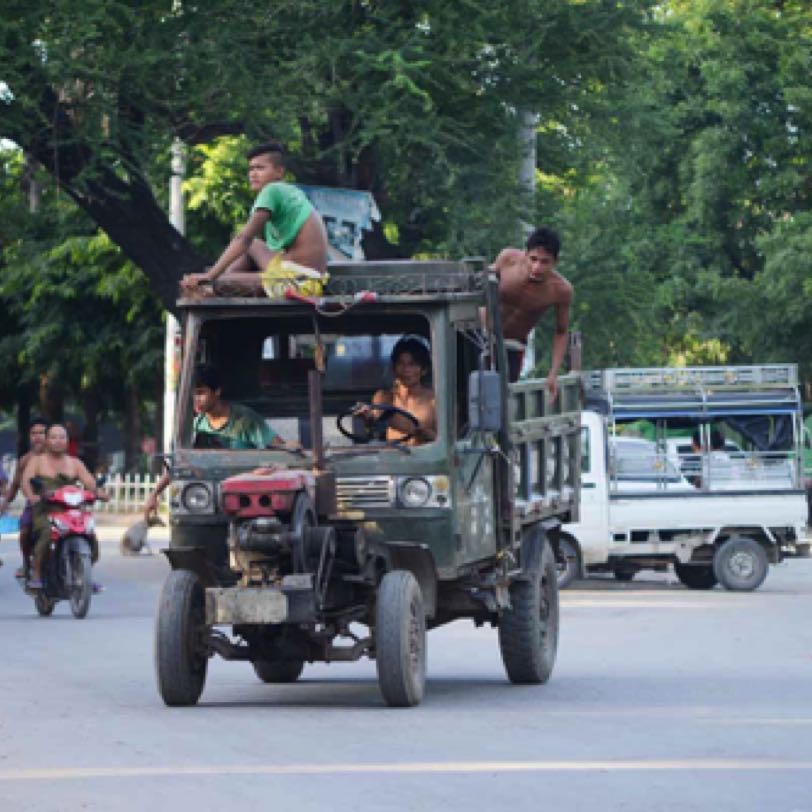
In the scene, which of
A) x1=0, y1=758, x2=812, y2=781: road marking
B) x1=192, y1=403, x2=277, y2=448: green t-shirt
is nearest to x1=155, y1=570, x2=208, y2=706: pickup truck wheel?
x1=192, y1=403, x2=277, y2=448: green t-shirt

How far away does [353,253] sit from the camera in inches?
1141

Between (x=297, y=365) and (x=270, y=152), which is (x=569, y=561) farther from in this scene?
(x=270, y=152)

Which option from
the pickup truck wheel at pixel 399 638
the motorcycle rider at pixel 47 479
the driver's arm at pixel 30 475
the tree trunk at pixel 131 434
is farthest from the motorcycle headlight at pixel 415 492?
the tree trunk at pixel 131 434

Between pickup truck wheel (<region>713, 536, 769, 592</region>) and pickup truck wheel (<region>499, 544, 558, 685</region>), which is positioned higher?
pickup truck wheel (<region>713, 536, 769, 592</region>)

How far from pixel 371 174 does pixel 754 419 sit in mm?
5793

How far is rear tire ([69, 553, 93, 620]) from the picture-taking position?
21.0 meters

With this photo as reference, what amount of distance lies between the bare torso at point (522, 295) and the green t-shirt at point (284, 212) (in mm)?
1776

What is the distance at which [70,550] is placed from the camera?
21000mm

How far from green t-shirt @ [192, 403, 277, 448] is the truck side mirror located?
119cm

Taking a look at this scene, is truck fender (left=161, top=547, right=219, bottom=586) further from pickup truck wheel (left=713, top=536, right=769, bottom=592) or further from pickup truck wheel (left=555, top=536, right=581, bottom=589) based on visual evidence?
pickup truck wheel (left=713, top=536, right=769, bottom=592)

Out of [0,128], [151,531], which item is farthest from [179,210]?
[0,128]

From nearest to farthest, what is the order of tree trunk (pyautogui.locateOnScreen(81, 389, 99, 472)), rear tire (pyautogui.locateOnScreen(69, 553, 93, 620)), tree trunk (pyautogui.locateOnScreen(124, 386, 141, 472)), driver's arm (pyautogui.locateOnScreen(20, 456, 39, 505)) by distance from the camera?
Result: rear tire (pyautogui.locateOnScreen(69, 553, 93, 620)) < driver's arm (pyautogui.locateOnScreen(20, 456, 39, 505)) < tree trunk (pyautogui.locateOnScreen(81, 389, 99, 472)) < tree trunk (pyautogui.locateOnScreen(124, 386, 141, 472))

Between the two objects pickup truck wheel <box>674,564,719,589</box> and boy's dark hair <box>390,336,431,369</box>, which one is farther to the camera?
pickup truck wheel <box>674,564,719,589</box>

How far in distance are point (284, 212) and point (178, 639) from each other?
2464 millimetres
